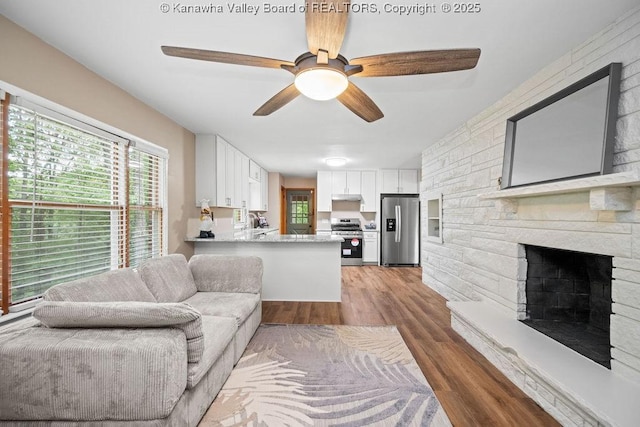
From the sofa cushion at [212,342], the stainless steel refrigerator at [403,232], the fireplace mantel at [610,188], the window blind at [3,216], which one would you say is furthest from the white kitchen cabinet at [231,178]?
the fireplace mantel at [610,188]

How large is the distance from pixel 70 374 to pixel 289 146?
3.98 metres

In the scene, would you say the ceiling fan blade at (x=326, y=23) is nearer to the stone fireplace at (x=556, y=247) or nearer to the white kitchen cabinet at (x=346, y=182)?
the stone fireplace at (x=556, y=247)

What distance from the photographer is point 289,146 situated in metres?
4.78

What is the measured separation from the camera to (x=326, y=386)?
203 centimetres

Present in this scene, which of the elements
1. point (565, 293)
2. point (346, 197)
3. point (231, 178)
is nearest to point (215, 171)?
point (231, 178)

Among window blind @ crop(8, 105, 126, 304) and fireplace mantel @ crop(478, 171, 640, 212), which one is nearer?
fireplace mantel @ crop(478, 171, 640, 212)

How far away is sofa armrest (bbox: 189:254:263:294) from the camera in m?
2.87

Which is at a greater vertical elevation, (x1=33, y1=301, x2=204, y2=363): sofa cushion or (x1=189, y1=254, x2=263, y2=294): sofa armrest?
(x1=33, y1=301, x2=204, y2=363): sofa cushion

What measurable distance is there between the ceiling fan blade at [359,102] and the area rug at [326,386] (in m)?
1.97

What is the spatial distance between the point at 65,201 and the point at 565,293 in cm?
398

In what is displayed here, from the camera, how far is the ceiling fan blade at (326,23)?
4.00 feet

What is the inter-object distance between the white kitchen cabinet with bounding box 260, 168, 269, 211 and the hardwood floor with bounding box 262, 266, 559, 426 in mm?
2977

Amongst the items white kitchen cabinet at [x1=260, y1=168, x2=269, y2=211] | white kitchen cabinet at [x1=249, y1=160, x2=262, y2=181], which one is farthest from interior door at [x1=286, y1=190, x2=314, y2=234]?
white kitchen cabinet at [x1=249, y1=160, x2=262, y2=181]

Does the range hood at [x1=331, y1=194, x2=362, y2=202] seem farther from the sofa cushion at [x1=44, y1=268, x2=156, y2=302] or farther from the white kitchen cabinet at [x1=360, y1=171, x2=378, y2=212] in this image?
the sofa cushion at [x1=44, y1=268, x2=156, y2=302]
